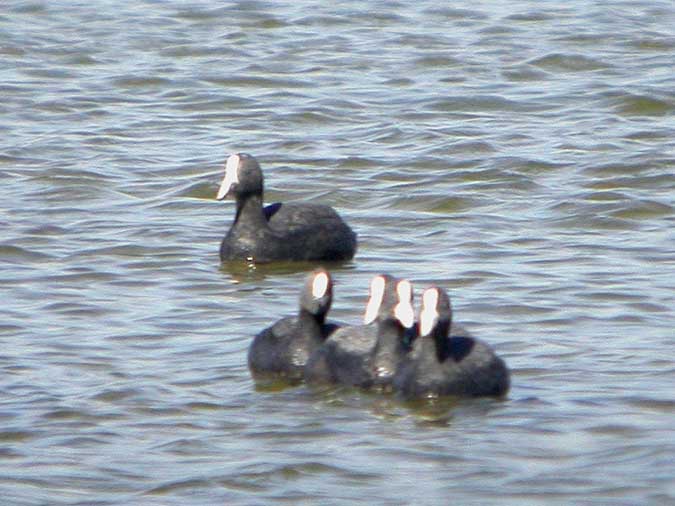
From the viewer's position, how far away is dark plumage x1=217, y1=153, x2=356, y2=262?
13.1m

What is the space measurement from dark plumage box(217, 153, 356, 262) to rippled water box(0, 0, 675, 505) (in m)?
0.18

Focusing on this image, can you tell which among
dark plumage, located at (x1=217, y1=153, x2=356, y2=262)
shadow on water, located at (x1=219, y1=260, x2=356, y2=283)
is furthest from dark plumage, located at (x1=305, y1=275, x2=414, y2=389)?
dark plumage, located at (x1=217, y1=153, x2=356, y2=262)

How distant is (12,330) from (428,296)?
284 cm

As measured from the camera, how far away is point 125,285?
12414 mm

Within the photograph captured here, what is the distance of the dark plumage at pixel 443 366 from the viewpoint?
378 inches

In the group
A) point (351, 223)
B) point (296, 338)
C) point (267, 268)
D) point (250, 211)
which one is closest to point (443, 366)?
point (296, 338)

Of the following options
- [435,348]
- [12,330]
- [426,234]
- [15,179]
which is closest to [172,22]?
[15,179]

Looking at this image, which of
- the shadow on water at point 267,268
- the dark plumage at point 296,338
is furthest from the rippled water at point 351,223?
the dark plumage at point 296,338

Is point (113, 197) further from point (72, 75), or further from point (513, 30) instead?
point (513, 30)

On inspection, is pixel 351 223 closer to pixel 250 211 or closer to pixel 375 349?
pixel 250 211

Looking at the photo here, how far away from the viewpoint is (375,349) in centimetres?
998

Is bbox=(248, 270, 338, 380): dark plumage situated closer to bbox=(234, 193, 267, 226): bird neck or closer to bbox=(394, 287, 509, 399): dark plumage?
bbox=(394, 287, 509, 399): dark plumage

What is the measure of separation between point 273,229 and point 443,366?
3.94 metres

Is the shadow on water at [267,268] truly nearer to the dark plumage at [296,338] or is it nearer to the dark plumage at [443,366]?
the dark plumage at [296,338]
